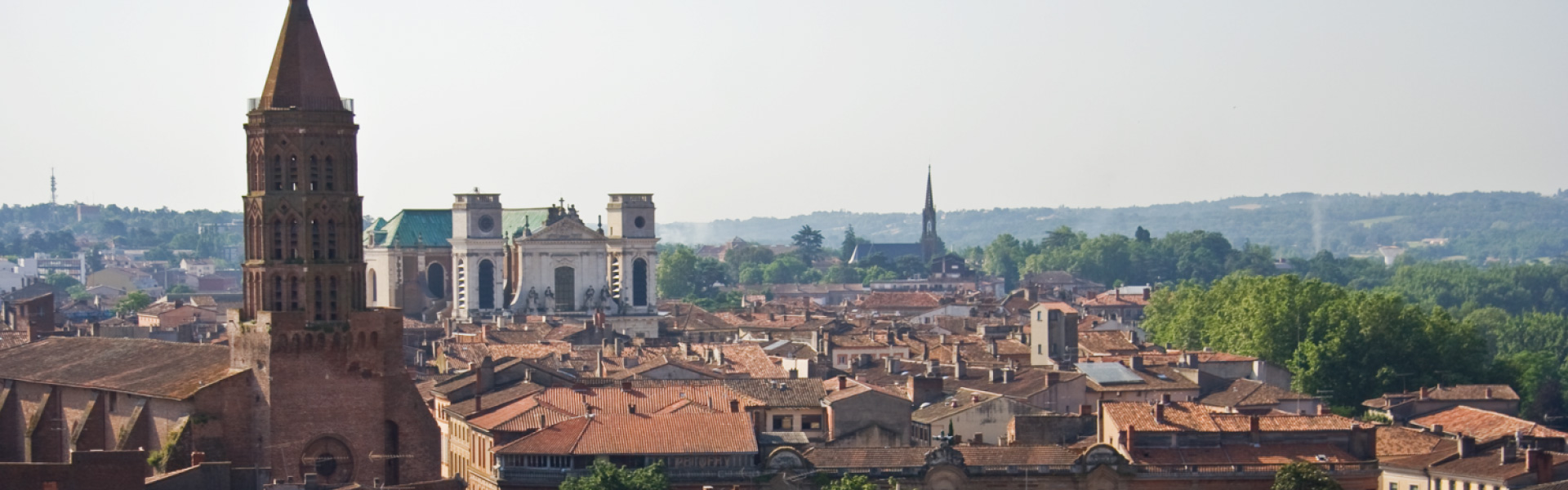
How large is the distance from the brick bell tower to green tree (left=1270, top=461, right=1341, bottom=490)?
20.4 meters

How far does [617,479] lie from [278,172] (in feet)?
34.2

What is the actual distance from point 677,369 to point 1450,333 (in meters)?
37.6

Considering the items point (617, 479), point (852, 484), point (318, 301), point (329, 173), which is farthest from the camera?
point (617, 479)

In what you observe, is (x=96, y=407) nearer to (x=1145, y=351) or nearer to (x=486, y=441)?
(x=486, y=441)

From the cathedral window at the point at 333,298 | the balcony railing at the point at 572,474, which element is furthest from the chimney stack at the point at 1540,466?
the cathedral window at the point at 333,298

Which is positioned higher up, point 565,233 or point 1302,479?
point 565,233

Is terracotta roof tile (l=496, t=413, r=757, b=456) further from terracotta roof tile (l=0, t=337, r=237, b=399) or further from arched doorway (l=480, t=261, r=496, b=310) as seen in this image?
arched doorway (l=480, t=261, r=496, b=310)

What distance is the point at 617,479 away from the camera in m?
61.4

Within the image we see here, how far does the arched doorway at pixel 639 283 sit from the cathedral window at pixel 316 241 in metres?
93.5

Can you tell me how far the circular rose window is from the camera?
5928 cm

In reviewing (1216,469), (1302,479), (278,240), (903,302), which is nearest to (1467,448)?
(1216,469)

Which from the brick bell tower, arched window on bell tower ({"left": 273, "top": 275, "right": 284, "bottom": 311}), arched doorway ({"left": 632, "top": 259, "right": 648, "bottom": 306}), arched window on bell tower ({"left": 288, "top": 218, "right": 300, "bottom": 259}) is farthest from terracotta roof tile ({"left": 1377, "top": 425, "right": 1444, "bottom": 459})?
arched doorway ({"left": 632, "top": 259, "right": 648, "bottom": 306})

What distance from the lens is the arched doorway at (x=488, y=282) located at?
155 meters

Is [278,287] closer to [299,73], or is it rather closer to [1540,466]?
[299,73]
